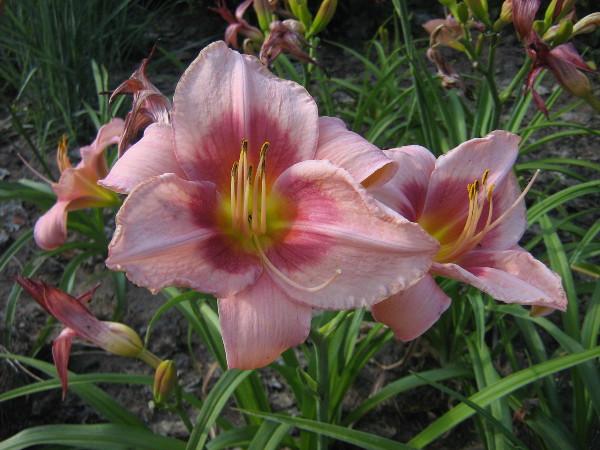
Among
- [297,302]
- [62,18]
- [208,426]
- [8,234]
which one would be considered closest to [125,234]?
[297,302]

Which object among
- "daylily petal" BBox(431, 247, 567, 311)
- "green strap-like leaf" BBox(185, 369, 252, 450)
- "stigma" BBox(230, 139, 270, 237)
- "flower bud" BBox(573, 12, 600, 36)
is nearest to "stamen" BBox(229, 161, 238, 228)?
"stigma" BBox(230, 139, 270, 237)

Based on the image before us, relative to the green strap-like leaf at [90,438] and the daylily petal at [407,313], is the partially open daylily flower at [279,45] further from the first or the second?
the green strap-like leaf at [90,438]

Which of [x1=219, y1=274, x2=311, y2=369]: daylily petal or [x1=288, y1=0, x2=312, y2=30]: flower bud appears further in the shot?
[x1=288, y1=0, x2=312, y2=30]: flower bud

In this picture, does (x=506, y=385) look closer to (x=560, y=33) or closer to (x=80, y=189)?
(x=560, y=33)

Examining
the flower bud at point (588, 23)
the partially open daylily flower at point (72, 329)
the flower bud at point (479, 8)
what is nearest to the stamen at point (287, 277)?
the partially open daylily flower at point (72, 329)

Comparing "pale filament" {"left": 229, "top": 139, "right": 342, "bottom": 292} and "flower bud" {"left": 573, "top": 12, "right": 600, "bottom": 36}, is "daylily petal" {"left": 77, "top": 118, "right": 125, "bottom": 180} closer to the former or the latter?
"pale filament" {"left": 229, "top": 139, "right": 342, "bottom": 292}
